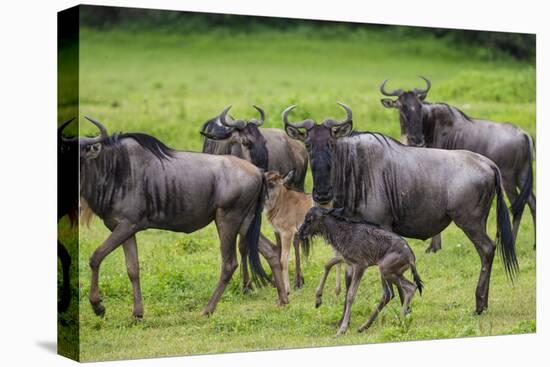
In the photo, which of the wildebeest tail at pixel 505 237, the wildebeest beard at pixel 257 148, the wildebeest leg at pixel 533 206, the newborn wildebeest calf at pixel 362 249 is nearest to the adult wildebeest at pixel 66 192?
the wildebeest beard at pixel 257 148

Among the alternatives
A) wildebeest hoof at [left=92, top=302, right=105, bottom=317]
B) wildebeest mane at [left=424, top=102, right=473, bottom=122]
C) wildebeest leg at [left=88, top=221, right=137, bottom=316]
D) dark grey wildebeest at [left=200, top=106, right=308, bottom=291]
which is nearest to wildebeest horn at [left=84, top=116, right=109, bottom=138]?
wildebeest leg at [left=88, top=221, right=137, bottom=316]

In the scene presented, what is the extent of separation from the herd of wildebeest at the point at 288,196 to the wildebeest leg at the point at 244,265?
1 centimetres

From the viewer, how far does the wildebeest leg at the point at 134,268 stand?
1134 cm

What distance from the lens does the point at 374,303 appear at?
40.1 ft

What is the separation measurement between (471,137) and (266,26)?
2909mm

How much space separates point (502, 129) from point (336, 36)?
7.61 ft

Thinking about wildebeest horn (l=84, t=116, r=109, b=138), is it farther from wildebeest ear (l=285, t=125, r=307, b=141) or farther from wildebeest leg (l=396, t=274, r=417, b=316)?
wildebeest leg (l=396, t=274, r=417, b=316)

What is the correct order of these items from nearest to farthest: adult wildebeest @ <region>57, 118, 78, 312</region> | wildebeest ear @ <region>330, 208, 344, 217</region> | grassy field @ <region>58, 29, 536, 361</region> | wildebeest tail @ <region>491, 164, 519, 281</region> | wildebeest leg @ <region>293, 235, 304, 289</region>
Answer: adult wildebeest @ <region>57, 118, 78, 312</region> < grassy field @ <region>58, 29, 536, 361</region> < wildebeest ear @ <region>330, 208, 344, 217</region> < wildebeest leg @ <region>293, 235, 304, 289</region> < wildebeest tail @ <region>491, 164, 519, 281</region>

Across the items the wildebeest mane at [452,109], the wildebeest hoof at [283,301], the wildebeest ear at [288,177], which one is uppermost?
the wildebeest mane at [452,109]

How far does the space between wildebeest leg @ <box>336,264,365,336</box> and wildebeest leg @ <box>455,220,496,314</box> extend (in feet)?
4.65

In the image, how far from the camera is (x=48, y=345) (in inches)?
454

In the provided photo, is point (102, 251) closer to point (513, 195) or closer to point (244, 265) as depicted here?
point (244, 265)

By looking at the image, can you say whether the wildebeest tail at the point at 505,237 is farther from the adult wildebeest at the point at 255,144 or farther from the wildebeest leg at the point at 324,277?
the adult wildebeest at the point at 255,144

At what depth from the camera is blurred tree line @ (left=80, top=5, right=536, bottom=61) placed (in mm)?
12320
